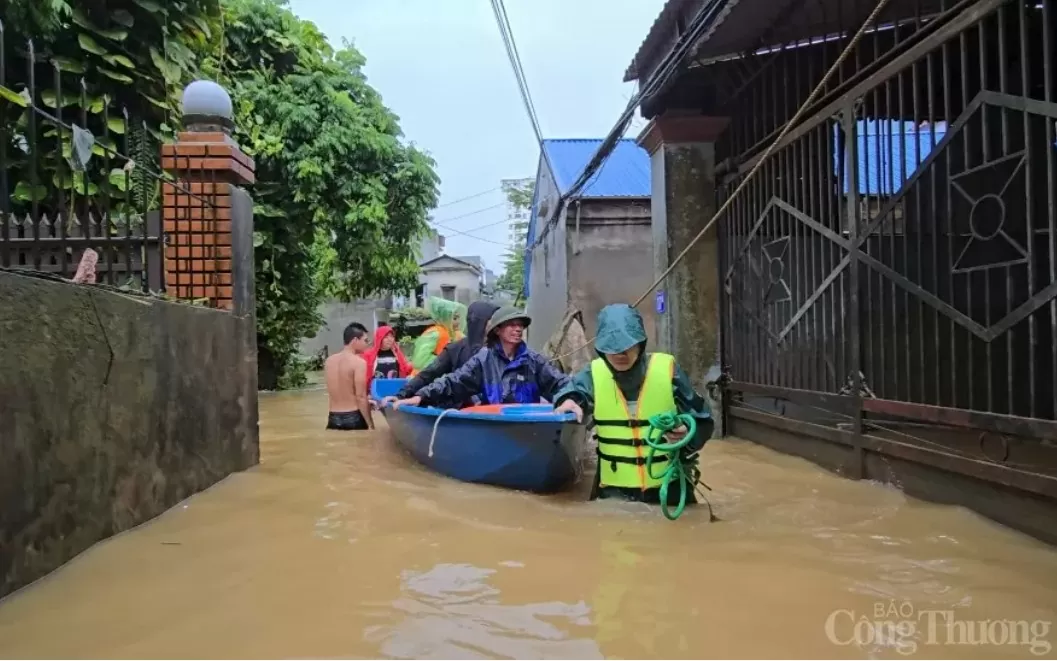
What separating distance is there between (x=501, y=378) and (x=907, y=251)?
116 inches

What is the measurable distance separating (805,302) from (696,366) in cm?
187

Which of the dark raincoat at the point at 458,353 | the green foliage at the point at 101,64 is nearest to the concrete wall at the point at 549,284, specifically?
the dark raincoat at the point at 458,353

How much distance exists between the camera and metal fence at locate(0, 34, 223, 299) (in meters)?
3.68

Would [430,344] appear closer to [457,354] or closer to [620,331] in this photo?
[457,354]

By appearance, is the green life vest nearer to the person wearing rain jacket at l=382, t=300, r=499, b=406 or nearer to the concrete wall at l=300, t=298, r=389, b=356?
the person wearing rain jacket at l=382, t=300, r=499, b=406

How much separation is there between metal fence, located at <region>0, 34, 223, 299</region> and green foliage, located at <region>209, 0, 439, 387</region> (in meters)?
4.67

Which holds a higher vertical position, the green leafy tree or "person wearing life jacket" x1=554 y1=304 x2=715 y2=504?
the green leafy tree

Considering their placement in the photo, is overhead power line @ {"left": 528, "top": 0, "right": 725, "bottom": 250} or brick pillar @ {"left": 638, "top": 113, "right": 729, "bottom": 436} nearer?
overhead power line @ {"left": 528, "top": 0, "right": 725, "bottom": 250}

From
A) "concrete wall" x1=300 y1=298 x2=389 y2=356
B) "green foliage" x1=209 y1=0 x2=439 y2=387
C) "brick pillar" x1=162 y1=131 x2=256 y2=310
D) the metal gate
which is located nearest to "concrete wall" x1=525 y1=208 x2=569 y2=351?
"green foliage" x1=209 y1=0 x2=439 y2=387

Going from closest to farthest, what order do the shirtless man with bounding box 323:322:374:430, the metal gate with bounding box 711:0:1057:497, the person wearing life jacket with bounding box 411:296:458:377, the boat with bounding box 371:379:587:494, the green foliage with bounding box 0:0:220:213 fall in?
the metal gate with bounding box 711:0:1057:497
the boat with bounding box 371:379:587:494
the green foliage with bounding box 0:0:220:213
the shirtless man with bounding box 323:322:374:430
the person wearing life jacket with bounding box 411:296:458:377

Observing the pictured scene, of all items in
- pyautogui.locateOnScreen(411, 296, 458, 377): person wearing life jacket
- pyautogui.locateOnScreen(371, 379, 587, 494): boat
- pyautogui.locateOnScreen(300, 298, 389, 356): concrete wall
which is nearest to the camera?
pyautogui.locateOnScreen(371, 379, 587, 494): boat

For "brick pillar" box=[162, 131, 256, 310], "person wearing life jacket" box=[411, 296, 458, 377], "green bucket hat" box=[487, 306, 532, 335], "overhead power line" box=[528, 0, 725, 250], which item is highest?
"overhead power line" box=[528, 0, 725, 250]

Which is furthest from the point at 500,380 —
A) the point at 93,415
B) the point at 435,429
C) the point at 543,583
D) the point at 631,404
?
the point at 93,415

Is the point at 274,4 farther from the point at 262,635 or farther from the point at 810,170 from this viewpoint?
the point at 262,635
